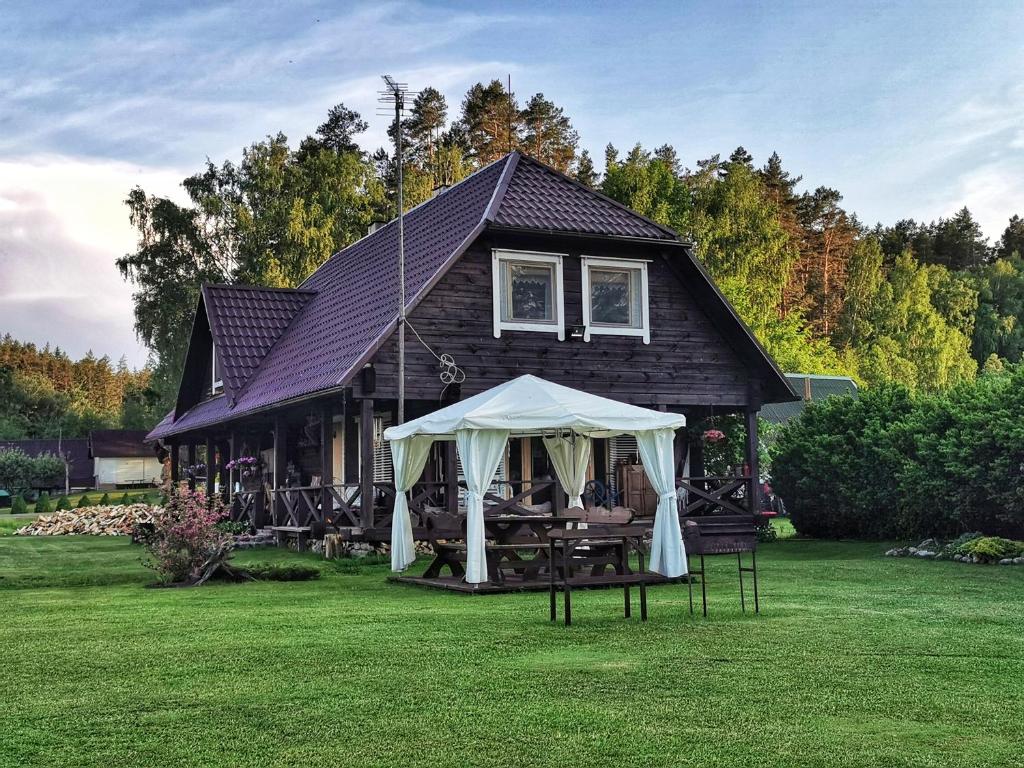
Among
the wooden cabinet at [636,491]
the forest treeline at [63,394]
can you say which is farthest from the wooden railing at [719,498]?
the forest treeline at [63,394]

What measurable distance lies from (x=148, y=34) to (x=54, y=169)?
239 inches

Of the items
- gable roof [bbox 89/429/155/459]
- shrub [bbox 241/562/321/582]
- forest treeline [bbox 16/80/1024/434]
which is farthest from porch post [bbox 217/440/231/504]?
gable roof [bbox 89/429/155/459]

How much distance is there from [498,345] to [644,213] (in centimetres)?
2264

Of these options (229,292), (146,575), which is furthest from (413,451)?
(229,292)

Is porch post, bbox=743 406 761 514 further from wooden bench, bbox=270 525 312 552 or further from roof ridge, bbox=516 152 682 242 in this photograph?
wooden bench, bbox=270 525 312 552

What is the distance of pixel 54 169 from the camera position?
23.6 meters

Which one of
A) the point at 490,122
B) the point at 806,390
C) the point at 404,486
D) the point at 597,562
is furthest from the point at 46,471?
the point at 597,562

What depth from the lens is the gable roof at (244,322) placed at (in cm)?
2195

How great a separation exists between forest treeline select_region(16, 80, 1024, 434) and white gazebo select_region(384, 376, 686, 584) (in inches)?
494

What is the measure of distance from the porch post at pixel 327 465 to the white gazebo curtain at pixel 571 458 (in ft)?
13.2

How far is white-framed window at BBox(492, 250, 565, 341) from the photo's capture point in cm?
1844

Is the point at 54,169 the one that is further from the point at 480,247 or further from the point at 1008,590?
the point at 1008,590

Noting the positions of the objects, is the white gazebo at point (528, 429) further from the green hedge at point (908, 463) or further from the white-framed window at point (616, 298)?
the green hedge at point (908, 463)

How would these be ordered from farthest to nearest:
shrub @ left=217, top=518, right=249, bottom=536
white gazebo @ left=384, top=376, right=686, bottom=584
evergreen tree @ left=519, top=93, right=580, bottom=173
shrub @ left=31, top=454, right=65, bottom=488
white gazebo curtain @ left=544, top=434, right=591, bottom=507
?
shrub @ left=31, top=454, right=65, bottom=488
evergreen tree @ left=519, top=93, right=580, bottom=173
shrub @ left=217, top=518, right=249, bottom=536
white gazebo curtain @ left=544, top=434, right=591, bottom=507
white gazebo @ left=384, top=376, right=686, bottom=584
